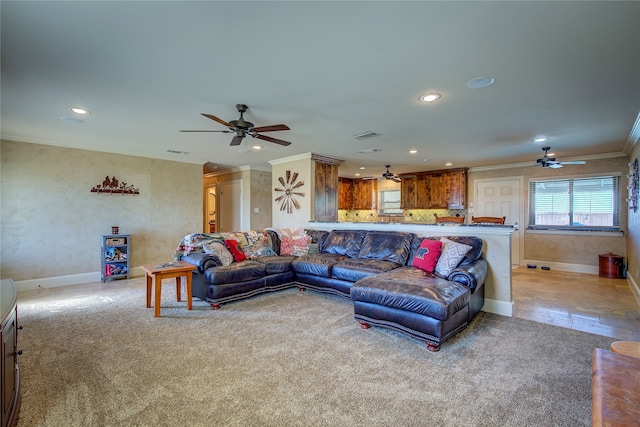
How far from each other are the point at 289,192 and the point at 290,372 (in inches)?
179

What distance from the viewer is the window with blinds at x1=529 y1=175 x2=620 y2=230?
599cm

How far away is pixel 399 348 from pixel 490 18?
262 cm

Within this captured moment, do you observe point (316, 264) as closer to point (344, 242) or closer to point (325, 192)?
point (344, 242)

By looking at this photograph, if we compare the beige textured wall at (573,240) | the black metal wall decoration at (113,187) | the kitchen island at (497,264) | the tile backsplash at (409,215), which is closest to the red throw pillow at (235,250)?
the black metal wall decoration at (113,187)

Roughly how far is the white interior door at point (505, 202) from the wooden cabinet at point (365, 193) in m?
3.11

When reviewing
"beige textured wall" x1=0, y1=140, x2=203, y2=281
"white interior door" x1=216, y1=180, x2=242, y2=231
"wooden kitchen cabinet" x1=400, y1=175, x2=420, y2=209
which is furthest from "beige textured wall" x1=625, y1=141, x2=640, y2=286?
"beige textured wall" x1=0, y1=140, x2=203, y2=281

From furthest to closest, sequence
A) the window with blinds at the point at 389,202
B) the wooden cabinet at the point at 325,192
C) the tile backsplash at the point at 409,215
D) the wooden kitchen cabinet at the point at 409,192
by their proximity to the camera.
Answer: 1. the window with blinds at the point at 389,202
2. the wooden kitchen cabinet at the point at 409,192
3. the tile backsplash at the point at 409,215
4. the wooden cabinet at the point at 325,192

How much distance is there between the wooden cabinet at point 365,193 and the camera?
9.76m

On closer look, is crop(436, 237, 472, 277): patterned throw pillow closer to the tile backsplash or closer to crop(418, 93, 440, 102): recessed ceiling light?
crop(418, 93, 440, 102): recessed ceiling light

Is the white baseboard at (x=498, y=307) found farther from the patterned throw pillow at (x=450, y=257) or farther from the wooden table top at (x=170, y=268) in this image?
the wooden table top at (x=170, y=268)

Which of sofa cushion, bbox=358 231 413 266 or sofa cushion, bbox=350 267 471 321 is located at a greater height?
sofa cushion, bbox=358 231 413 266

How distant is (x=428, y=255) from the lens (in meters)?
3.74

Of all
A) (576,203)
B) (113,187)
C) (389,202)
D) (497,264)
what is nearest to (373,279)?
(497,264)

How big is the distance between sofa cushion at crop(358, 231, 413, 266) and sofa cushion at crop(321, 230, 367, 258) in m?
0.11
